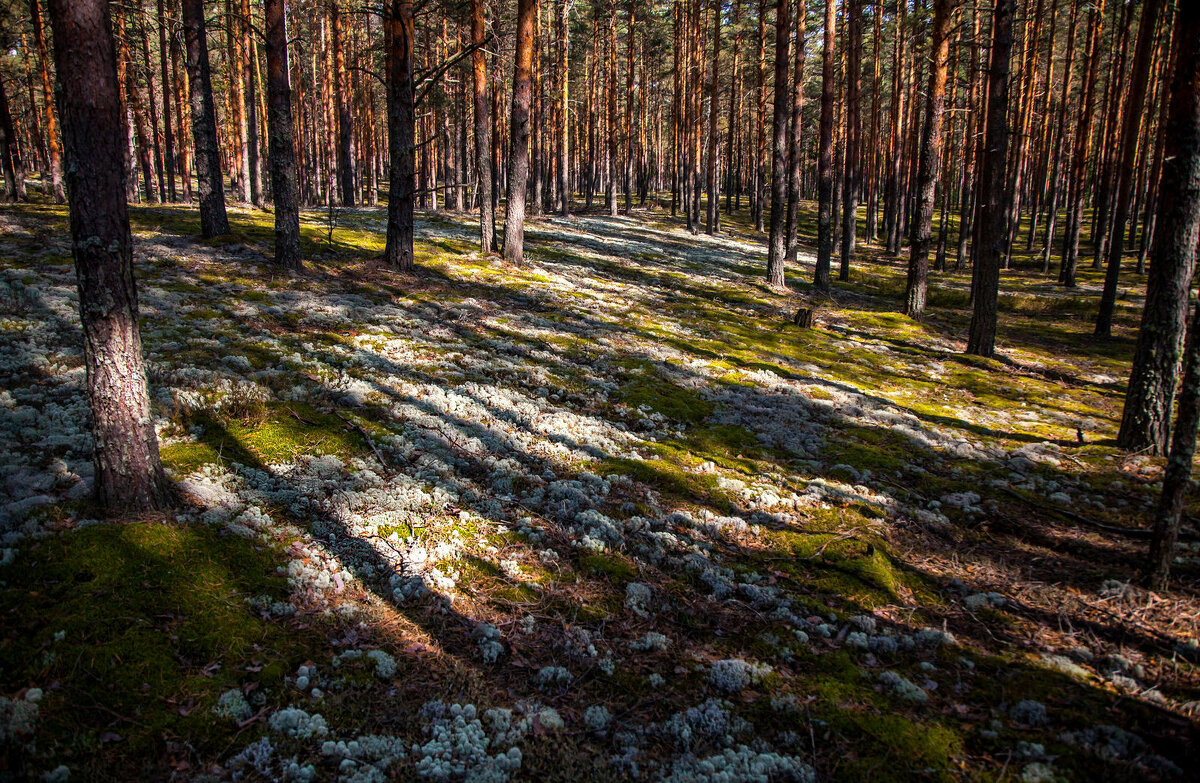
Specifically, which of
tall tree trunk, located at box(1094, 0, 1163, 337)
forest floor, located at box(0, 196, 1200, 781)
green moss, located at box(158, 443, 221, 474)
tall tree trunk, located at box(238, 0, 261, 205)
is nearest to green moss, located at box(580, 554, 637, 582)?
forest floor, located at box(0, 196, 1200, 781)

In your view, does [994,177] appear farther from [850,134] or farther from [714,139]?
[714,139]

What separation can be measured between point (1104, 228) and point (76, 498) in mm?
43985

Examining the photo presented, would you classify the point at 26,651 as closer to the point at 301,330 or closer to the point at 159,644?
the point at 159,644

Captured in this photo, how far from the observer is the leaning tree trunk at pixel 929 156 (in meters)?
17.2

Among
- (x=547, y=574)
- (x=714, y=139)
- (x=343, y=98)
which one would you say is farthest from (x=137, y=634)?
(x=714, y=139)

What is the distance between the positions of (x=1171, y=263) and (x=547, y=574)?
900cm

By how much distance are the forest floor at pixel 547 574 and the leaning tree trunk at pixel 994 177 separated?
12.9 ft

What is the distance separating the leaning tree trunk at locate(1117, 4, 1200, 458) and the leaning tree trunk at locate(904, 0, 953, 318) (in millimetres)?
9418

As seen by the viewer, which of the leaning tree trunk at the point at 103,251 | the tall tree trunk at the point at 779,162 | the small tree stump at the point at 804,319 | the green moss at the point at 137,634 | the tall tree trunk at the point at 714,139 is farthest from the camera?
the tall tree trunk at the point at 714,139

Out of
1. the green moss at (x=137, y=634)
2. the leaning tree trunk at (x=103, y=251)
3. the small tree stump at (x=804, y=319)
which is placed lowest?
the green moss at (x=137, y=634)

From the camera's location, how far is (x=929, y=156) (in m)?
18.0

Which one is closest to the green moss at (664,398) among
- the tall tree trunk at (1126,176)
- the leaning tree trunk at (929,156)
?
the leaning tree trunk at (929,156)

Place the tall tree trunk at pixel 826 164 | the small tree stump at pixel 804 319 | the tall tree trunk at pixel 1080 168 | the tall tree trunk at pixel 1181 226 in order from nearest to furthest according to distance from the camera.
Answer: the tall tree trunk at pixel 1181 226 → the small tree stump at pixel 804 319 → the tall tree trunk at pixel 826 164 → the tall tree trunk at pixel 1080 168

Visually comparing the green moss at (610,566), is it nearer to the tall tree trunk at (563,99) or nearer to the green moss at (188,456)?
the green moss at (188,456)
